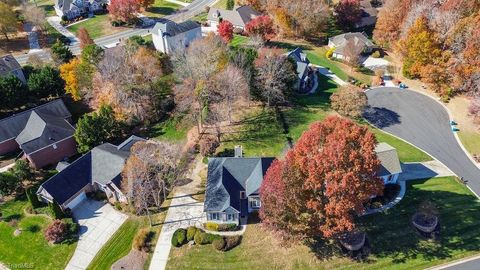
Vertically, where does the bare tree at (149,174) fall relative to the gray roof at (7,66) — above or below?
below

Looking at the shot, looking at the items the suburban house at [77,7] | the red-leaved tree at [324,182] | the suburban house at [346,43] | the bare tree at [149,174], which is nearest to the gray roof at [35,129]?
the bare tree at [149,174]

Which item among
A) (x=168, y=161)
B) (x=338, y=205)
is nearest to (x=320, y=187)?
(x=338, y=205)

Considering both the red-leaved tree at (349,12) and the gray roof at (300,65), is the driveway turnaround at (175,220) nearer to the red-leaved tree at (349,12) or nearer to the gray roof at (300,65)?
the gray roof at (300,65)

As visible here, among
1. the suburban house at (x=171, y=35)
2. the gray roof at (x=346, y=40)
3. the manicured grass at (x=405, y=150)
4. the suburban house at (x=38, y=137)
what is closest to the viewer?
the suburban house at (x=38, y=137)

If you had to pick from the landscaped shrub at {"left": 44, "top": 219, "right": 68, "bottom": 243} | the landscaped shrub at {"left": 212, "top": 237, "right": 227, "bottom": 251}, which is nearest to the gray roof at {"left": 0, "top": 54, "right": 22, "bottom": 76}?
the landscaped shrub at {"left": 44, "top": 219, "right": 68, "bottom": 243}

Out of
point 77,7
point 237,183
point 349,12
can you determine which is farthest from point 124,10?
point 237,183

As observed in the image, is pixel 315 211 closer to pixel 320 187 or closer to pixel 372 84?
pixel 320 187
